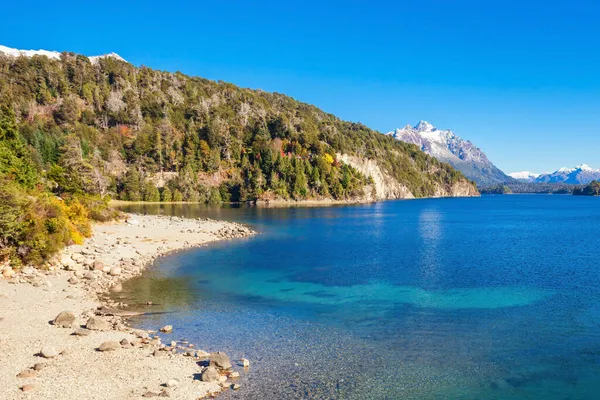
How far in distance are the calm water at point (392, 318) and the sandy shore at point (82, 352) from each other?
185 cm

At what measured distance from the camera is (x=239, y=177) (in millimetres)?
183125

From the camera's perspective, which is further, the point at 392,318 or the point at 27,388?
the point at 392,318

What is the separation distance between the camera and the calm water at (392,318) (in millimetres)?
20000

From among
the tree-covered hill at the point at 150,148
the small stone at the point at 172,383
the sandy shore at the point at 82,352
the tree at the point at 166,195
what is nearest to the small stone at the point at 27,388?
the sandy shore at the point at 82,352

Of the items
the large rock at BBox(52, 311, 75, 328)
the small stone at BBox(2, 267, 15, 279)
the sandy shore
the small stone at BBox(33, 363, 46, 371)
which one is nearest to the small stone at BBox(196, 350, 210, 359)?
the sandy shore

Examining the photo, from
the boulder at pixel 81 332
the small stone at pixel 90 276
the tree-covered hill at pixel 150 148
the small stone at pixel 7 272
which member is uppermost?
the tree-covered hill at pixel 150 148

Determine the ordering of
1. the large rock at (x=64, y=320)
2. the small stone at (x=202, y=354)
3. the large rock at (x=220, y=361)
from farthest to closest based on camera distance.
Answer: the large rock at (x=64, y=320) → the small stone at (x=202, y=354) → the large rock at (x=220, y=361)

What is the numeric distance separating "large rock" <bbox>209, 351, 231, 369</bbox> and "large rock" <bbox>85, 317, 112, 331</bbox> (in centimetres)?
821

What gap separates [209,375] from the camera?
19.0 metres

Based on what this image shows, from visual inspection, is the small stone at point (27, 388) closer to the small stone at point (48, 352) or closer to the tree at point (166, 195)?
the small stone at point (48, 352)

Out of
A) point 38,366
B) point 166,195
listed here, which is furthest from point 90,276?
point 166,195

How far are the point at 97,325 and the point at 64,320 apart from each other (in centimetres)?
220

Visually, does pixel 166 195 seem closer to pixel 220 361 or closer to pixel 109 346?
pixel 109 346

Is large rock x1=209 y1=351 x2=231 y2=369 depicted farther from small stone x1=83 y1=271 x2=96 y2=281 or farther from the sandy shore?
small stone x1=83 y1=271 x2=96 y2=281
